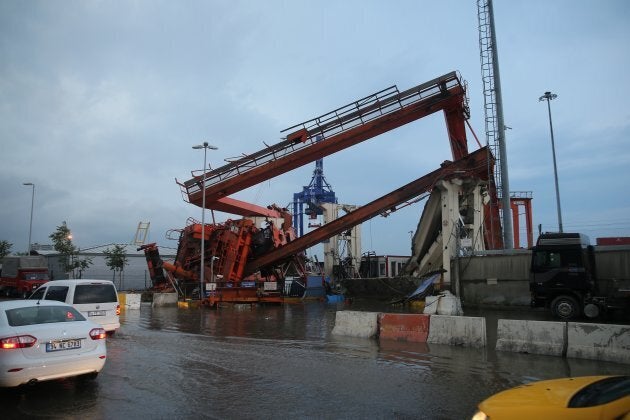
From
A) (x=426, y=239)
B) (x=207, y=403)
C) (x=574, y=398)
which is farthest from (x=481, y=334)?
(x=426, y=239)

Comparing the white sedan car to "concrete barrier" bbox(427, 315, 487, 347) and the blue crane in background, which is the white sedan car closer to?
"concrete barrier" bbox(427, 315, 487, 347)

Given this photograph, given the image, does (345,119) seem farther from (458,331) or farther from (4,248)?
(4,248)

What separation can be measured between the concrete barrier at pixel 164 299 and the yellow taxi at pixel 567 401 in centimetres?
2520

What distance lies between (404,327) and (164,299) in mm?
18394

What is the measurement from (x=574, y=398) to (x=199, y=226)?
89.1 feet

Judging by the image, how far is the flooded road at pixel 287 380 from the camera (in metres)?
6.37

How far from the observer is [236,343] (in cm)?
1246

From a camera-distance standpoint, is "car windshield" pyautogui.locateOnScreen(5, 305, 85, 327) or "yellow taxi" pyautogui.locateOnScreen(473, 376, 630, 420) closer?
"yellow taxi" pyautogui.locateOnScreen(473, 376, 630, 420)

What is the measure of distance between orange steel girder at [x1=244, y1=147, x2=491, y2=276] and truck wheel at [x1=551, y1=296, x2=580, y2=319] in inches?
309

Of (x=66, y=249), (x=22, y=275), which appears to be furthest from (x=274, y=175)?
(x=66, y=249)

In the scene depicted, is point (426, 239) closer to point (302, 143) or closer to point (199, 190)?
point (302, 143)

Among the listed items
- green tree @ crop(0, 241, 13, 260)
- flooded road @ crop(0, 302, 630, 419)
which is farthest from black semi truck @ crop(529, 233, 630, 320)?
green tree @ crop(0, 241, 13, 260)

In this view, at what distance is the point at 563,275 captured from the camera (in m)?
16.5

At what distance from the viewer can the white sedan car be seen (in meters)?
6.90
